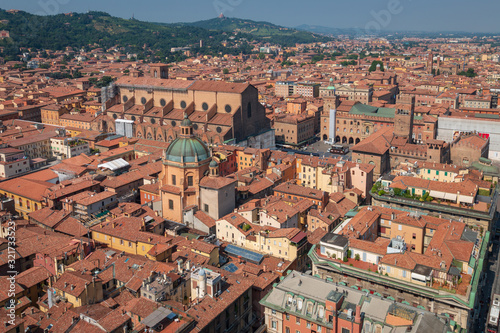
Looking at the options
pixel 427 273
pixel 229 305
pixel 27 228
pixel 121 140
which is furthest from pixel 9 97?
pixel 427 273

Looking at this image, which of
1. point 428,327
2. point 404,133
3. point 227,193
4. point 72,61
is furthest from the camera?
point 72,61

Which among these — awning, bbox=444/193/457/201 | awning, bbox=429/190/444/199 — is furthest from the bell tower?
awning, bbox=444/193/457/201

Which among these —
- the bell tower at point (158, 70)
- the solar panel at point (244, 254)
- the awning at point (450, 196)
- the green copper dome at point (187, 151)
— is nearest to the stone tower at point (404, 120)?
the awning at point (450, 196)

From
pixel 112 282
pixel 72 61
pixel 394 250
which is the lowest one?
pixel 112 282

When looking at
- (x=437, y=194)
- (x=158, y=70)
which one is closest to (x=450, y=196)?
(x=437, y=194)

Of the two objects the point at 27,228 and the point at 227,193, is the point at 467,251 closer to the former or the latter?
the point at 227,193

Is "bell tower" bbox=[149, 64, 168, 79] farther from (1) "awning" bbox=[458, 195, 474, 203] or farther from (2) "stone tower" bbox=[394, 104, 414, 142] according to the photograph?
(1) "awning" bbox=[458, 195, 474, 203]

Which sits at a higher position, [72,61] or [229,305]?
[72,61]

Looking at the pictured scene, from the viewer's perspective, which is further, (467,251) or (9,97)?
(9,97)
